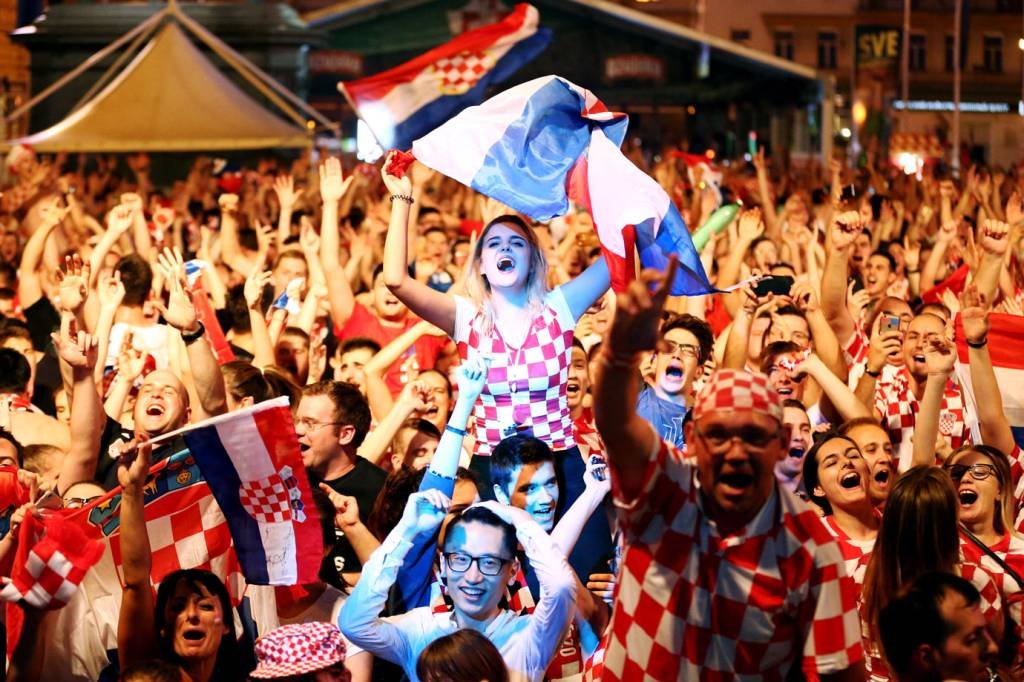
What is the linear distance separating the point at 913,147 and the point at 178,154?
1042 centimetres

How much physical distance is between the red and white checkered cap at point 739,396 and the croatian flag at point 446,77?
8395 mm

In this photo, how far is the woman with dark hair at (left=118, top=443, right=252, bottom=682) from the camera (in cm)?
537

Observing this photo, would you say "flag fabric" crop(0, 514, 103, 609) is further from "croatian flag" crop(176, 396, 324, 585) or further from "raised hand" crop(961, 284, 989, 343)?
"raised hand" crop(961, 284, 989, 343)

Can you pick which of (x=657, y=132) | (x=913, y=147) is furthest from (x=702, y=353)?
(x=657, y=132)

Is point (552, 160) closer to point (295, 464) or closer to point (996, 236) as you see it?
point (295, 464)

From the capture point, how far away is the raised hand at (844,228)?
335 inches

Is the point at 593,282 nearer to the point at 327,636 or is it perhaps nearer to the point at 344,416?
the point at 344,416

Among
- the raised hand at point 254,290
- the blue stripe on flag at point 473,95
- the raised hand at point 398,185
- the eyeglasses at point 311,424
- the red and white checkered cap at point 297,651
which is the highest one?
the blue stripe on flag at point 473,95


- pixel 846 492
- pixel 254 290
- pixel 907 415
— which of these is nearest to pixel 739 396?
pixel 846 492

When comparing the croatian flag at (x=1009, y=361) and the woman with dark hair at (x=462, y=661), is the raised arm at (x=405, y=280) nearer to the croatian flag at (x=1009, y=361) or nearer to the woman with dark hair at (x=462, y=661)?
the woman with dark hair at (x=462, y=661)

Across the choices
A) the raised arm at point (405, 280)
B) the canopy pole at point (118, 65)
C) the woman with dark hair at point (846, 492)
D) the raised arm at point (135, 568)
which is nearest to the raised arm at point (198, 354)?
the raised arm at point (405, 280)

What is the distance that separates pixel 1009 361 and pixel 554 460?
300 centimetres

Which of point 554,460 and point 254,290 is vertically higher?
point 254,290

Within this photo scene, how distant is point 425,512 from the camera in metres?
5.43
